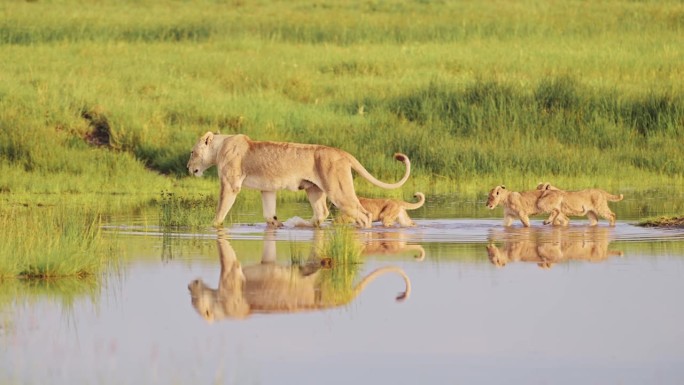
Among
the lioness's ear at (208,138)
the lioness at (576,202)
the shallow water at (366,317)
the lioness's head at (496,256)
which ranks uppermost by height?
the lioness's ear at (208,138)

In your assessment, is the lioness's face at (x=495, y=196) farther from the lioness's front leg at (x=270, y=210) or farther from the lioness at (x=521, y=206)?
the lioness's front leg at (x=270, y=210)

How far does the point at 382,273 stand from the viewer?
505 inches

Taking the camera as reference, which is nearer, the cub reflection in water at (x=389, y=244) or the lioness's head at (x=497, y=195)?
the cub reflection in water at (x=389, y=244)

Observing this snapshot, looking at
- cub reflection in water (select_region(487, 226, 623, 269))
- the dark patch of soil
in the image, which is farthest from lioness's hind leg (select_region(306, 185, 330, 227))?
the dark patch of soil

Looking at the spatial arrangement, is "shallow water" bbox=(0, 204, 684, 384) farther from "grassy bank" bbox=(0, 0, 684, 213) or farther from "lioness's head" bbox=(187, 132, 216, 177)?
"grassy bank" bbox=(0, 0, 684, 213)

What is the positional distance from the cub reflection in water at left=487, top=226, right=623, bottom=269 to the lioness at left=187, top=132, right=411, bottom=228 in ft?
A: 4.82

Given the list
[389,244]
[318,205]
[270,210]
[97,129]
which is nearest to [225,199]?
[270,210]

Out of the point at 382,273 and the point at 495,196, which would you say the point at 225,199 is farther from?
the point at 382,273

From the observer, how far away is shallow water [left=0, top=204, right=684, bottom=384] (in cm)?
876

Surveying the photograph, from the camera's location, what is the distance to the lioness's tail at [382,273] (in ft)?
38.1

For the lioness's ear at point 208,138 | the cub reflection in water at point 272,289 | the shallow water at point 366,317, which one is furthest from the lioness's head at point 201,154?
the cub reflection in water at point 272,289

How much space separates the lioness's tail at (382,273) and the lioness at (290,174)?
3.15 meters

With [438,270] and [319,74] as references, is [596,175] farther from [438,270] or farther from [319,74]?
[438,270]

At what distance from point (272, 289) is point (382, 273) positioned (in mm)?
1371
